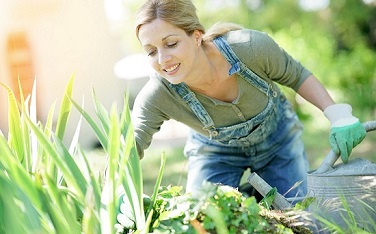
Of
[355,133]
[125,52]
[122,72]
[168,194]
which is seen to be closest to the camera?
[168,194]

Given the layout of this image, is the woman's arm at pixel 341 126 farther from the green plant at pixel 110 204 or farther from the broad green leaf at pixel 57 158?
the broad green leaf at pixel 57 158

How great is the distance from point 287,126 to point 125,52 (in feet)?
25.2

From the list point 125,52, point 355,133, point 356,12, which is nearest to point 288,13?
point 356,12

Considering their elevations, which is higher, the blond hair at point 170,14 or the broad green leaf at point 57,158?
the blond hair at point 170,14

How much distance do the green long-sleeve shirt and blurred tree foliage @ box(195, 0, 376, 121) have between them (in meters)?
3.77

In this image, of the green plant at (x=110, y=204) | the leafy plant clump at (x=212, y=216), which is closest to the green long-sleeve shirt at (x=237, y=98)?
the green plant at (x=110, y=204)

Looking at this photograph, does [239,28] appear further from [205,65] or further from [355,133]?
[355,133]

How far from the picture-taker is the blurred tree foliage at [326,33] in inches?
267

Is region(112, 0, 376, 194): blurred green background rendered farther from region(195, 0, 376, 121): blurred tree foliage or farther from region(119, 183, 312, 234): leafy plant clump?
region(119, 183, 312, 234): leafy plant clump

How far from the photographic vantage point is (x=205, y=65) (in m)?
2.35

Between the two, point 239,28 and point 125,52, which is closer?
point 239,28

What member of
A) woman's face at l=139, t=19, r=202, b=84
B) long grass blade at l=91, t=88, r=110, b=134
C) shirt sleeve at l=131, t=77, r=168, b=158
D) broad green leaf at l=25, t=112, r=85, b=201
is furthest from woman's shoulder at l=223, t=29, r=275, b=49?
broad green leaf at l=25, t=112, r=85, b=201

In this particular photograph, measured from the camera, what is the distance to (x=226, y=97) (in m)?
2.43

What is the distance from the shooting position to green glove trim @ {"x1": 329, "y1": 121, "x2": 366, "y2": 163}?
6.61 feet
